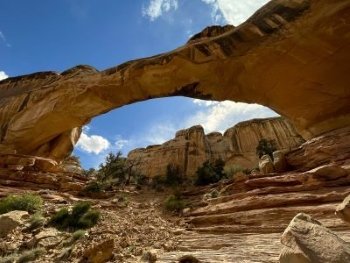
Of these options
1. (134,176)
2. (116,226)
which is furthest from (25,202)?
(134,176)

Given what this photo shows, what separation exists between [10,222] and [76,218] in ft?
6.53

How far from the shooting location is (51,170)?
20922 mm

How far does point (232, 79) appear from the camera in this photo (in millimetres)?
18438

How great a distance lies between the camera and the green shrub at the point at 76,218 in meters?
10.9

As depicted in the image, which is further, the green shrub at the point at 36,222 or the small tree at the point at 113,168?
the small tree at the point at 113,168

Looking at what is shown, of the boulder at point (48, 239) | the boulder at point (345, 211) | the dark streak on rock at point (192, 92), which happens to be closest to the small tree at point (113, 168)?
the dark streak on rock at point (192, 92)

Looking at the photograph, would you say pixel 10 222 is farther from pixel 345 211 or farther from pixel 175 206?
pixel 345 211

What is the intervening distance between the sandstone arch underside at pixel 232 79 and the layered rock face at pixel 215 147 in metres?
21.2

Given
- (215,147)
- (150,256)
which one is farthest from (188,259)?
(215,147)

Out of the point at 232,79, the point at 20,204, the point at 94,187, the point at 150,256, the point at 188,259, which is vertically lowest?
the point at 188,259

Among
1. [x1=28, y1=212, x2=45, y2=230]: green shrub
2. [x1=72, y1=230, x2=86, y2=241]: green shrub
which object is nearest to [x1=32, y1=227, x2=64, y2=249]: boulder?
[x1=72, y1=230, x2=86, y2=241]: green shrub

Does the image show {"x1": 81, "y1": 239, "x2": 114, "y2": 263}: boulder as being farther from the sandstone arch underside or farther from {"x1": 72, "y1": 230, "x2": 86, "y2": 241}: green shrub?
the sandstone arch underside

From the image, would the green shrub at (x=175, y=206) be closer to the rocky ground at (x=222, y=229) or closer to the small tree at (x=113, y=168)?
the rocky ground at (x=222, y=229)

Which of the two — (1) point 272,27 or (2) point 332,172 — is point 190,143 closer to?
(1) point 272,27
